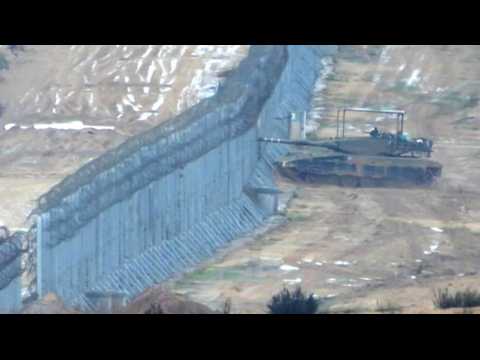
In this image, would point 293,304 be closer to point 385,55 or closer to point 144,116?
point 144,116

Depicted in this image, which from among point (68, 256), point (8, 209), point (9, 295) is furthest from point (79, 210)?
point (8, 209)

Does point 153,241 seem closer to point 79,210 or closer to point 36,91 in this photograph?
point 79,210

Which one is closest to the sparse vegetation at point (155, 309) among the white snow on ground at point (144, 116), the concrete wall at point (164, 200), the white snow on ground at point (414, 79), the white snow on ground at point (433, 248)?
the concrete wall at point (164, 200)

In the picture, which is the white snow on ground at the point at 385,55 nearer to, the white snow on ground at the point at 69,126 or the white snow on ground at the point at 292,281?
the white snow on ground at the point at 69,126

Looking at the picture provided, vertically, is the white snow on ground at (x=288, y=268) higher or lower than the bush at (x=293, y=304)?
lower

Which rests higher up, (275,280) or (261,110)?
(261,110)

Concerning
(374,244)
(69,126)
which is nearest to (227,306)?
(374,244)
